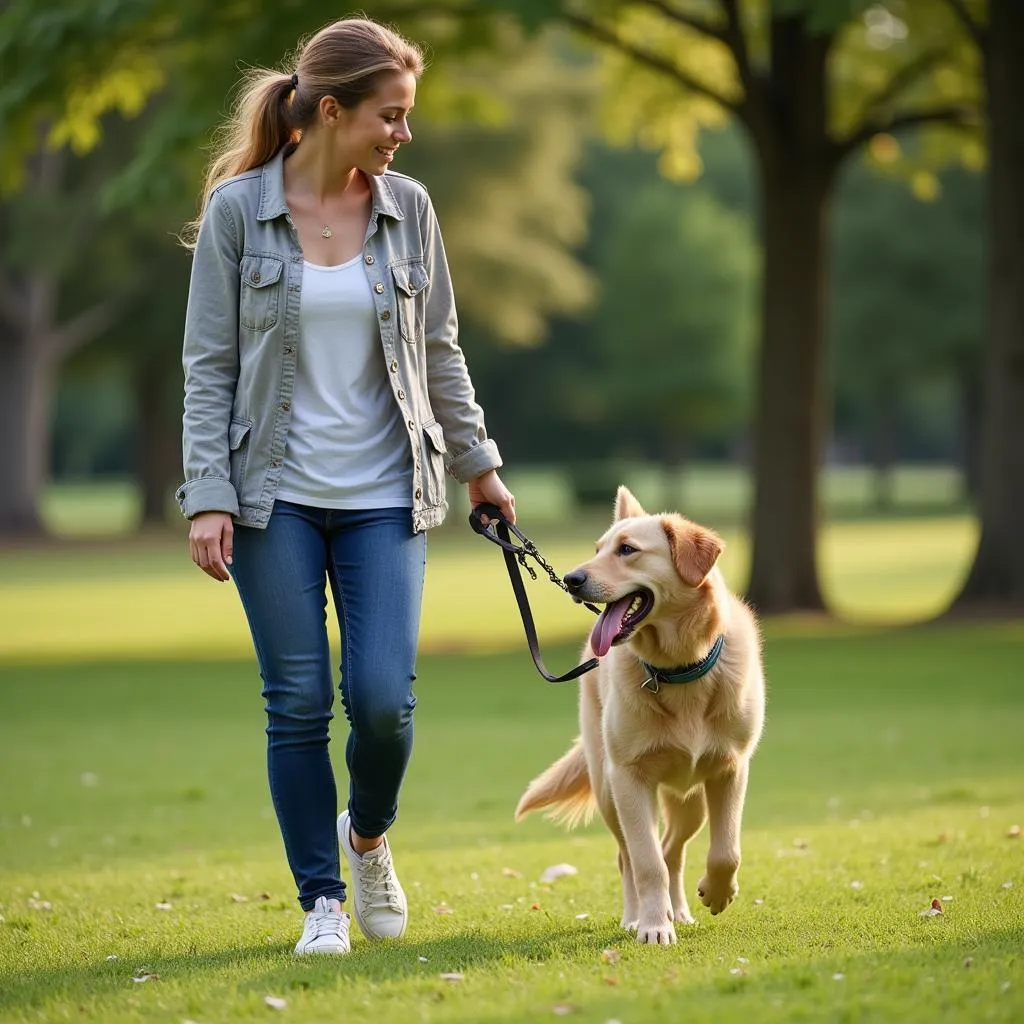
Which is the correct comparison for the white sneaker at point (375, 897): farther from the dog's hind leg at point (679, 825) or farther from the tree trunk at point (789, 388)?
the tree trunk at point (789, 388)

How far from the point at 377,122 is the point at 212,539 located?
52.8 inches

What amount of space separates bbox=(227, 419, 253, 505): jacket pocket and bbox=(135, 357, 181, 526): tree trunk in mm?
37570

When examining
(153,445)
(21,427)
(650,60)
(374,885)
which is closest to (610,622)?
(374,885)

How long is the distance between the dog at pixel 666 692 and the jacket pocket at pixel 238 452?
1167 millimetres

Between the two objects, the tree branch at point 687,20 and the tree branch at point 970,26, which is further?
the tree branch at point 687,20

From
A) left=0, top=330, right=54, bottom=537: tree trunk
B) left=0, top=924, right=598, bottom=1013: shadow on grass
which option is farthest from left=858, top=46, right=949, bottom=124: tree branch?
left=0, top=330, right=54, bottom=537: tree trunk

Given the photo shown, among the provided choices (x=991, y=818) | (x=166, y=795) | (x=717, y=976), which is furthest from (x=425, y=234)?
(x=166, y=795)

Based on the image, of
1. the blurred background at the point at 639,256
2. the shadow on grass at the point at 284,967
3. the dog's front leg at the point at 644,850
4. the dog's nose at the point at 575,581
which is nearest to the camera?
the shadow on grass at the point at 284,967

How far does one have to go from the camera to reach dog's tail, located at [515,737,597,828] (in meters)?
6.15

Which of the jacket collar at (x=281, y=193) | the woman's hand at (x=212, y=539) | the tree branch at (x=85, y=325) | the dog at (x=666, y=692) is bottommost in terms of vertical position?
the dog at (x=666, y=692)

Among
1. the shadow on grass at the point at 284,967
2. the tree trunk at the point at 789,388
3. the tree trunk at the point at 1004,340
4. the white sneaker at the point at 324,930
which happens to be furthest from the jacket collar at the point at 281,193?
the tree trunk at the point at 789,388

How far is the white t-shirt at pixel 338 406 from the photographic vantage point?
502 cm

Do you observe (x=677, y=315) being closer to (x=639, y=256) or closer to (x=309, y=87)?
(x=639, y=256)

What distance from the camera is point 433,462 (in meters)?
5.29
